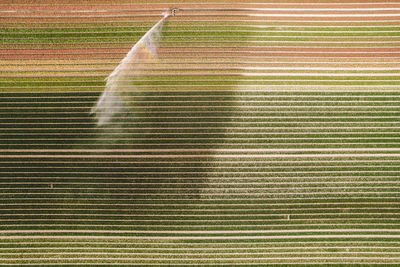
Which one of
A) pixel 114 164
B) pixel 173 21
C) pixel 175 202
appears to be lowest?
pixel 175 202

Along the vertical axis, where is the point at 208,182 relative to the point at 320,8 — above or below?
below

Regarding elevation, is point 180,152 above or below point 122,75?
below

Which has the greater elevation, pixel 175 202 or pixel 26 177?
pixel 26 177

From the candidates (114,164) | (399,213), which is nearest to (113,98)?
(114,164)

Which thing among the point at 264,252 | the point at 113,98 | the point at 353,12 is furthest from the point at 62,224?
the point at 353,12

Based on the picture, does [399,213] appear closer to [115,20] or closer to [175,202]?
[175,202]

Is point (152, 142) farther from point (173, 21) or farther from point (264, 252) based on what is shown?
point (264, 252)
